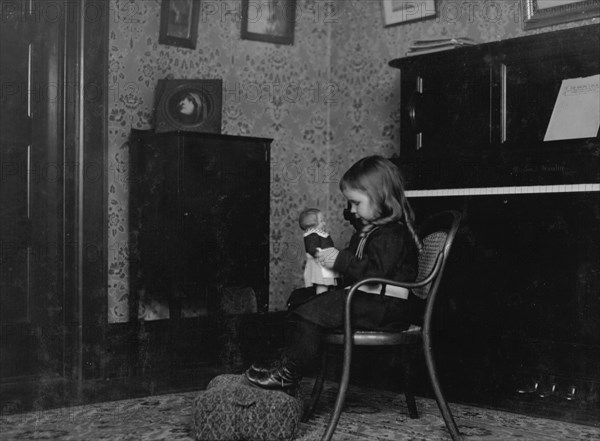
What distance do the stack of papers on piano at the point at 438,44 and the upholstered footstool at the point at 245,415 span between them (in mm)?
2128

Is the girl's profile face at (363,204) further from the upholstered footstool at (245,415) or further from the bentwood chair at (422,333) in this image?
the upholstered footstool at (245,415)

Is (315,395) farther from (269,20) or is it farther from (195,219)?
(269,20)

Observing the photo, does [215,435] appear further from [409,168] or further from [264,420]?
[409,168]

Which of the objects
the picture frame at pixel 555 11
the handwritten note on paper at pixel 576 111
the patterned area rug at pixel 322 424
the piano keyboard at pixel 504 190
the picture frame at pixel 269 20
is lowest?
the patterned area rug at pixel 322 424

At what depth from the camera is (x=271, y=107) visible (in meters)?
5.31

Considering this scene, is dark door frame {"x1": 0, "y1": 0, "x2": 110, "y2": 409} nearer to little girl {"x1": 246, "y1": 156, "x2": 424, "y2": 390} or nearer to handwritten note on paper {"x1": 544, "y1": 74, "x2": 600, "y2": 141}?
little girl {"x1": 246, "y1": 156, "x2": 424, "y2": 390}

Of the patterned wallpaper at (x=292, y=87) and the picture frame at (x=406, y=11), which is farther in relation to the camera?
the picture frame at (x=406, y=11)

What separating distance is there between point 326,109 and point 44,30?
6.47 ft

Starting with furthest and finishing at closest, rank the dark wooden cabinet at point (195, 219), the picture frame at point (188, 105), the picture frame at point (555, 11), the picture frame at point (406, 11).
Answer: the picture frame at point (406, 11) → the picture frame at point (188, 105) → the dark wooden cabinet at point (195, 219) → the picture frame at point (555, 11)

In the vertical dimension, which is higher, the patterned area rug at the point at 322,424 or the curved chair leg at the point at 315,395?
the curved chair leg at the point at 315,395

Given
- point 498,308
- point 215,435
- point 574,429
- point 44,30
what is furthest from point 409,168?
point 44,30

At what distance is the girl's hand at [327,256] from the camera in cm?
321

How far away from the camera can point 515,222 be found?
148 inches

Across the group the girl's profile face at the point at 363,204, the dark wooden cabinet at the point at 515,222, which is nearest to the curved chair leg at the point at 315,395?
the girl's profile face at the point at 363,204
